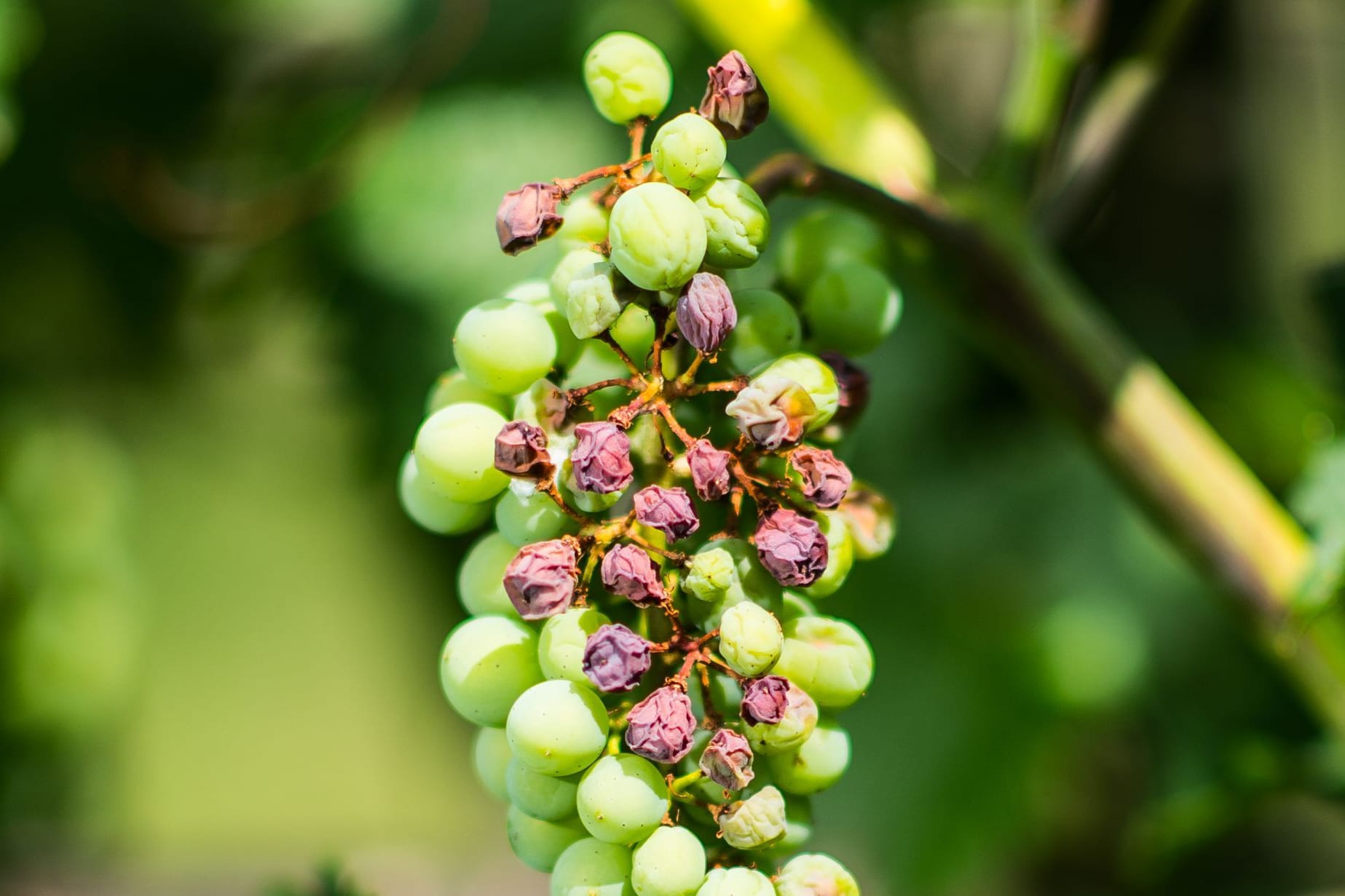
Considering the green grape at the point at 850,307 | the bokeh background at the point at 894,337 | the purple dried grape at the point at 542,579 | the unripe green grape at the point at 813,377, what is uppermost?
the bokeh background at the point at 894,337

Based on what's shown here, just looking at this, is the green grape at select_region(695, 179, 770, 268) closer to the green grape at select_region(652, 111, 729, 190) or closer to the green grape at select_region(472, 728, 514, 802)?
the green grape at select_region(652, 111, 729, 190)

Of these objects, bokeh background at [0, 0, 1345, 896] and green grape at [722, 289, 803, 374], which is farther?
bokeh background at [0, 0, 1345, 896]

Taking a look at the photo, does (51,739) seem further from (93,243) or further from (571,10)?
(571,10)

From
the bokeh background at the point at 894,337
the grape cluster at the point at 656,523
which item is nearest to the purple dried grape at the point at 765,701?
the grape cluster at the point at 656,523

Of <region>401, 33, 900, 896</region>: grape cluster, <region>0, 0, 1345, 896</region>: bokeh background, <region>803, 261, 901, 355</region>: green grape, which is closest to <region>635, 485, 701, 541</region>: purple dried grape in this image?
<region>401, 33, 900, 896</region>: grape cluster

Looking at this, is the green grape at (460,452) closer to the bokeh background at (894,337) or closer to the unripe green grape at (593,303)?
the unripe green grape at (593,303)

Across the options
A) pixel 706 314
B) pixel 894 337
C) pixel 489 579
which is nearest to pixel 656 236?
pixel 706 314

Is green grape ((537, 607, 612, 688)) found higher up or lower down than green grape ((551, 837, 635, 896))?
higher up
